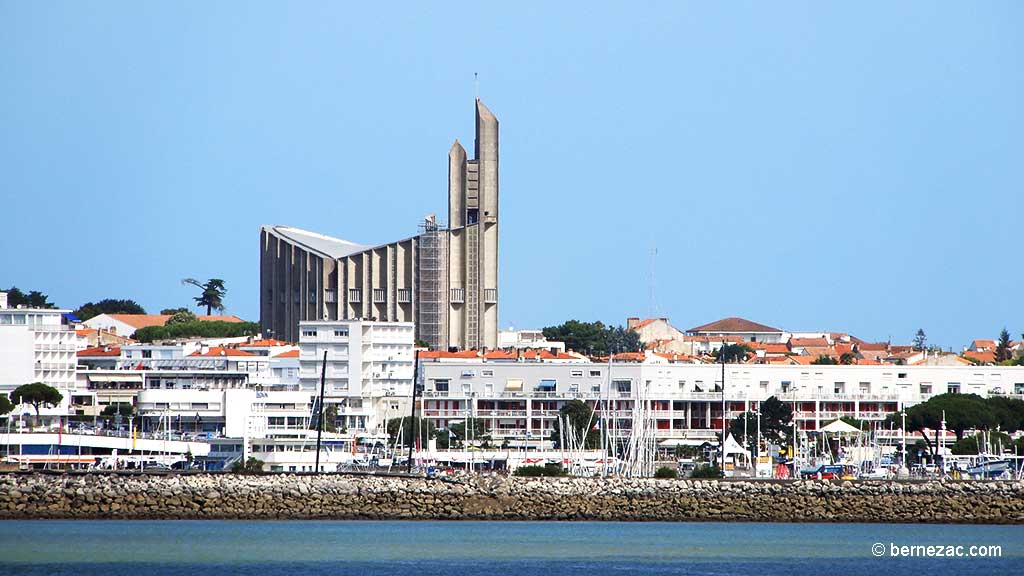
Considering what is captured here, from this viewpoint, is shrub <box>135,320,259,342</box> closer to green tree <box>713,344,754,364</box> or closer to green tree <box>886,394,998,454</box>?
green tree <box>713,344,754,364</box>

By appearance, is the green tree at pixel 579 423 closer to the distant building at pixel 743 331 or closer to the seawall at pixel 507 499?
the seawall at pixel 507 499

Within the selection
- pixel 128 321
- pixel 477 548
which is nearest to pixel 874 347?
pixel 128 321

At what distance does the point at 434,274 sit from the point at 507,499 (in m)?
54.7

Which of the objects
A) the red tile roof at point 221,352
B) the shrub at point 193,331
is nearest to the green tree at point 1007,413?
the red tile roof at point 221,352

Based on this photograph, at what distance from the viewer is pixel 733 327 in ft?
473

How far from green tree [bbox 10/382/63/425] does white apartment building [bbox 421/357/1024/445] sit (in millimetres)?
15926

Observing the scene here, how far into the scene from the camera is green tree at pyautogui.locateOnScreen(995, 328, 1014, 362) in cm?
12138

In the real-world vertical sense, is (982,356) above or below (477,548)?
above

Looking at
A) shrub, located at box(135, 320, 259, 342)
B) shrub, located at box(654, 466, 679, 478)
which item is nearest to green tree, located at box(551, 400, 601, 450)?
shrub, located at box(654, 466, 679, 478)

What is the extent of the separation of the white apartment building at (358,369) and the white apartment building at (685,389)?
1.86 meters

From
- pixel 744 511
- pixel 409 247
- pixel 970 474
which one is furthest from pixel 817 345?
pixel 744 511

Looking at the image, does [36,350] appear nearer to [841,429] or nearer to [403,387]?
[403,387]

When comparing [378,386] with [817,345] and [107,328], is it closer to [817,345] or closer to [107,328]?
[107,328]

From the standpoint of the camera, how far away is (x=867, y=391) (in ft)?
297
